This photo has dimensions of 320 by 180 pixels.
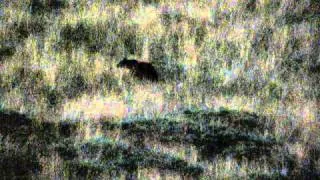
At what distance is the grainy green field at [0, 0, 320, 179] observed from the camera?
5586 millimetres

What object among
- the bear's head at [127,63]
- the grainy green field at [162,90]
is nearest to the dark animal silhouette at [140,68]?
the bear's head at [127,63]

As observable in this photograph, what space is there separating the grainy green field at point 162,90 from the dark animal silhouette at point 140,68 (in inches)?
5.2

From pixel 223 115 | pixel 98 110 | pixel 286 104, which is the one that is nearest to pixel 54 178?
pixel 98 110

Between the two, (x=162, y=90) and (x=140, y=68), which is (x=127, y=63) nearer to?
(x=140, y=68)

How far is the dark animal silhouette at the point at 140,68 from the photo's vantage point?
783 centimetres

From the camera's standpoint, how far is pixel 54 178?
515 cm

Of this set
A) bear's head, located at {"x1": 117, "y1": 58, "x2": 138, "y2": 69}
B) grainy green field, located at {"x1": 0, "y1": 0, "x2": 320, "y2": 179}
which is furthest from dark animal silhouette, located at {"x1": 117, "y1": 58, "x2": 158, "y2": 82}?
grainy green field, located at {"x1": 0, "y1": 0, "x2": 320, "y2": 179}

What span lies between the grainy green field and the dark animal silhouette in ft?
0.44

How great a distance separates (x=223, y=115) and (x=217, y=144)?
0.73 meters

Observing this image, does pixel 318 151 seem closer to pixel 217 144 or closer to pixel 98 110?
pixel 217 144

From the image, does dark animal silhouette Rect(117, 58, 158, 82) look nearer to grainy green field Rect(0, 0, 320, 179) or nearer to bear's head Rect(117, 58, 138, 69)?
bear's head Rect(117, 58, 138, 69)

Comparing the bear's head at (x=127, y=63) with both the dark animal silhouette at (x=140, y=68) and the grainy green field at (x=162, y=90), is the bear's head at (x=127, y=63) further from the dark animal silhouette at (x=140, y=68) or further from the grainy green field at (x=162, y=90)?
the grainy green field at (x=162, y=90)

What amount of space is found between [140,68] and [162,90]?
743 mm

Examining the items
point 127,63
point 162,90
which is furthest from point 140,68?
point 162,90
